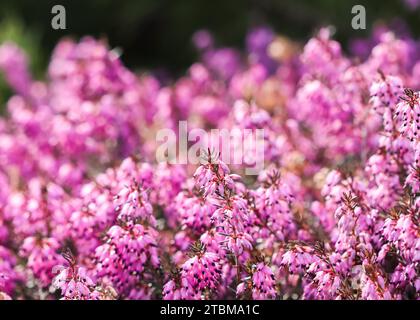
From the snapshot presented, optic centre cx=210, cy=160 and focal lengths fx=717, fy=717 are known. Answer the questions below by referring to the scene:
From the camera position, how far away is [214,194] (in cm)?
452

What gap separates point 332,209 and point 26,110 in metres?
3.57

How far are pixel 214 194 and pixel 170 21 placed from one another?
887 centimetres

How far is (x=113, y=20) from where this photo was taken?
13109 mm

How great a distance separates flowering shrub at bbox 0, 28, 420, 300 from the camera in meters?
4.32

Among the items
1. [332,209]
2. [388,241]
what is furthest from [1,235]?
[388,241]

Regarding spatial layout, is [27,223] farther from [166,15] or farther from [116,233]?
[166,15]

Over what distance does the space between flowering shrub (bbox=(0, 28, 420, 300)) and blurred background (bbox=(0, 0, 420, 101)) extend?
3429 millimetres
